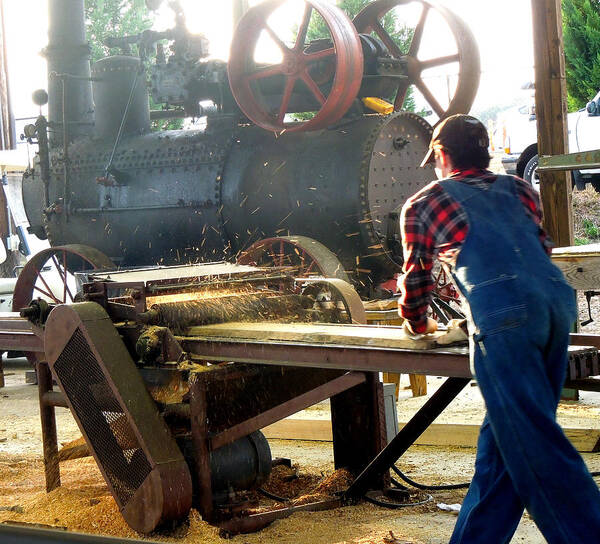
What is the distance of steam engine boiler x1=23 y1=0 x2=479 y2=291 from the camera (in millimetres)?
7895

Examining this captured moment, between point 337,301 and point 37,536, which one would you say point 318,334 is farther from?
point 37,536

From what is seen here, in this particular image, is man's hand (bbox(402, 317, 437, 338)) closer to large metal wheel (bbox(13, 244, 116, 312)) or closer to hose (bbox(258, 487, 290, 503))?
hose (bbox(258, 487, 290, 503))

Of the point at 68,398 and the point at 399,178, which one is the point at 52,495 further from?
the point at 399,178

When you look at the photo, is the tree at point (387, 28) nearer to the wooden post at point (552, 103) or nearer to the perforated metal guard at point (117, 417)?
the wooden post at point (552, 103)

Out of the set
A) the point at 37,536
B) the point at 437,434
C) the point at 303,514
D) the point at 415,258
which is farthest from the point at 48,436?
the point at 37,536

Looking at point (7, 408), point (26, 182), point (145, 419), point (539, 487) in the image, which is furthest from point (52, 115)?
point (539, 487)

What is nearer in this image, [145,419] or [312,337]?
[312,337]

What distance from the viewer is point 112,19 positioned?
26.2m

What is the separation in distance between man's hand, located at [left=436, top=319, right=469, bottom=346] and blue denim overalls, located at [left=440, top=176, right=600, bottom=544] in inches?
16.7

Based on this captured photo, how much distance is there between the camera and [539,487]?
2.94m

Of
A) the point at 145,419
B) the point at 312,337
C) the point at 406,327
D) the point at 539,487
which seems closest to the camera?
the point at 539,487

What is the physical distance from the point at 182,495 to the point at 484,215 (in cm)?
192

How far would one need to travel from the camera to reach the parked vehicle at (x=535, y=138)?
45.3ft

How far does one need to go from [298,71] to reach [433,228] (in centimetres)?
494
